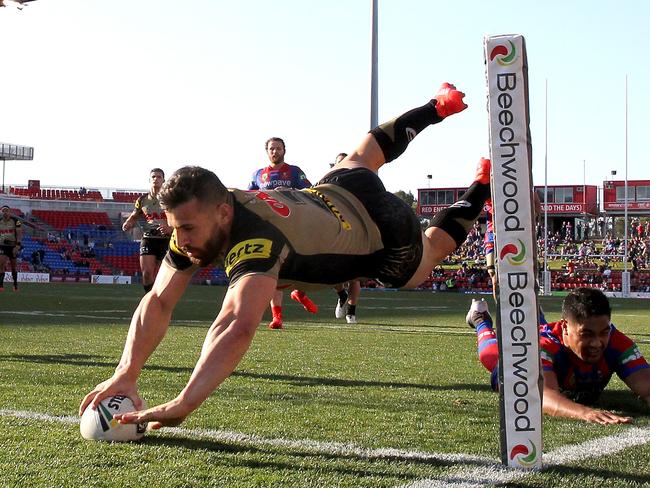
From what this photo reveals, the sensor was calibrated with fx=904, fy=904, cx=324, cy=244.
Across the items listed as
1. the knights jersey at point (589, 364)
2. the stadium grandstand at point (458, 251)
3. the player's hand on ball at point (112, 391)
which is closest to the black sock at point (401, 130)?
the knights jersey at point (589, 364)

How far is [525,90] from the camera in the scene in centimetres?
386

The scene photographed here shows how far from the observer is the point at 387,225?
4.63 meters

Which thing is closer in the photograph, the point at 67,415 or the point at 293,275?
the point at 293,275

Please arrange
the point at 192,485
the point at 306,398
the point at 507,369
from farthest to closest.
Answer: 1. the point at 306,398
2. the point at 507,369
3. the point at 192,485

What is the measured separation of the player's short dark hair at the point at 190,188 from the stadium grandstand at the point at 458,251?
3076 centimetres

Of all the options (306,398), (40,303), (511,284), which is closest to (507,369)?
(511,284)

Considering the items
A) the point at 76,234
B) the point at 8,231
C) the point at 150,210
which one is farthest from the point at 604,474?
the point at 76,234

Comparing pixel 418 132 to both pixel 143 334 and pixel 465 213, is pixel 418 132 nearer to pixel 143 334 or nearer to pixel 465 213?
pixel 465 213

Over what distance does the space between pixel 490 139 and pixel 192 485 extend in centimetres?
188

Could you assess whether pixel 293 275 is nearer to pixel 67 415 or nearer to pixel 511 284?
pixel 511 284

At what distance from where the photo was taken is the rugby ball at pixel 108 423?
4.13 m

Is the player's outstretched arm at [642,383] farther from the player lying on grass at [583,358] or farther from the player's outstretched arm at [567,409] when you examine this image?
the player's outstretched arm at [567,409]

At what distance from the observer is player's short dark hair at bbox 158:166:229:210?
3572 millimetres

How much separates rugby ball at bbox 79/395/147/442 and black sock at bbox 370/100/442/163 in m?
2.22
